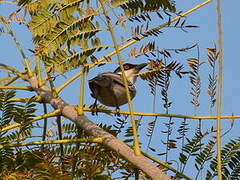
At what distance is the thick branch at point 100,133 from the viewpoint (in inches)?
90.8

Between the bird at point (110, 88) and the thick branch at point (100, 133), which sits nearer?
the thick branch at point (100, 133)

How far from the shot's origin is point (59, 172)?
2459 millimetres

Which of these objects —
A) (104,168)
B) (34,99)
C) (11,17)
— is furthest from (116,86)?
(104,168)

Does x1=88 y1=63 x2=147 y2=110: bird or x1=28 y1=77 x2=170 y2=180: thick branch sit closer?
x1=28 y1=77 x2=170 y2=180: thick branch

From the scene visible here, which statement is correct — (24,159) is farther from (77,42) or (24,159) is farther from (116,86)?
(116,86)

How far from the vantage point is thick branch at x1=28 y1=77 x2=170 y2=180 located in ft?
7.57

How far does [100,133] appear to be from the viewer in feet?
8.82

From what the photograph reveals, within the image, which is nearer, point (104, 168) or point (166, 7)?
point (104, 168)

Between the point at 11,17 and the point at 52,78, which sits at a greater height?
the point at 11,17

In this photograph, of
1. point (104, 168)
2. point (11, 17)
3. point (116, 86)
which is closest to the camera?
point (104, 168)

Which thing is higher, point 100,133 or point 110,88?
point 110,88

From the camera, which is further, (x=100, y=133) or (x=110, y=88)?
(x=110, y=88)

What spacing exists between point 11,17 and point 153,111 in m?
1.40

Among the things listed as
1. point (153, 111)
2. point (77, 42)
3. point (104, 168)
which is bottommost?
point (104, 168)
